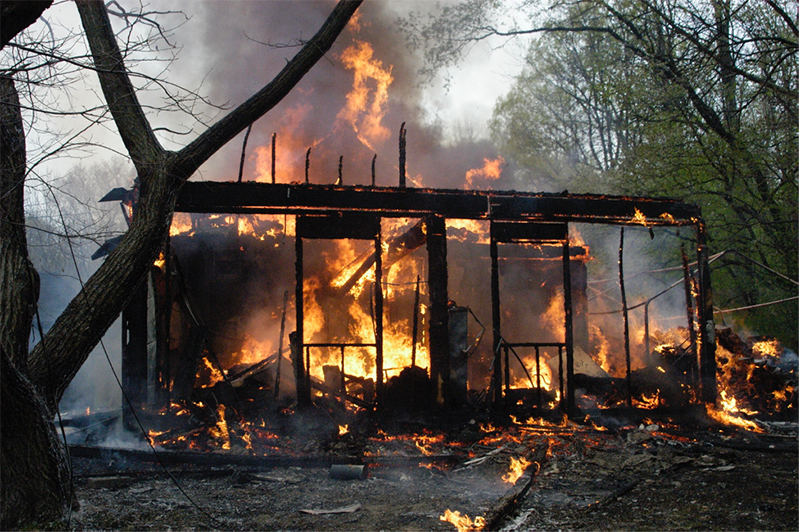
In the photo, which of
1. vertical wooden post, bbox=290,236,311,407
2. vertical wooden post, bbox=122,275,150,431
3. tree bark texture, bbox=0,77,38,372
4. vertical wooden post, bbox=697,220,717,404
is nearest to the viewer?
tree bark texture, bbox=0,77,38,372

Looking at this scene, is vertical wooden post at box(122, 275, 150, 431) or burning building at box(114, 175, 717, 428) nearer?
vertical wooden post at box(122, 275, 150, 431)

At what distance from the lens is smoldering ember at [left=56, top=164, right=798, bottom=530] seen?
638 centimetres

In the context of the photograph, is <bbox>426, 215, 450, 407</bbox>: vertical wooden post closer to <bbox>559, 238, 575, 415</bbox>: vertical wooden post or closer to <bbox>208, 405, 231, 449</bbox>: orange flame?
<bbox>559, 238, 575, 415</bbox>: vertical wooden post

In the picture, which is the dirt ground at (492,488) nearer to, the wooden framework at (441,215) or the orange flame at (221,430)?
the orange flame at (221,430)

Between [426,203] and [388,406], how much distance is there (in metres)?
3.93

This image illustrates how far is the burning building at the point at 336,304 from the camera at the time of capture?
31.2 feet

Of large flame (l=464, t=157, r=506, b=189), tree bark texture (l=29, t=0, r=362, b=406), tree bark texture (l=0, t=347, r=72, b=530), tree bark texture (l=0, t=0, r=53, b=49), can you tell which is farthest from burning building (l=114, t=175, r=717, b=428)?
large flame (l=464, t=157, r=506, b=189)

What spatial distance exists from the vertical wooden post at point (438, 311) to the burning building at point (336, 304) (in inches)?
0.8

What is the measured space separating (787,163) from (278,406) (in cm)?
1536

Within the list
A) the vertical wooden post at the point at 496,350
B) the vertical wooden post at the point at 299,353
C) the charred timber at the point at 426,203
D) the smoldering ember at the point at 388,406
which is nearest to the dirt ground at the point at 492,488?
the smoldering ember at the point at 388,406

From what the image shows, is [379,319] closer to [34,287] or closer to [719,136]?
[34,287]

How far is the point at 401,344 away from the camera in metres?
14.9

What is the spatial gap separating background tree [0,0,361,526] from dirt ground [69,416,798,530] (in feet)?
2.68

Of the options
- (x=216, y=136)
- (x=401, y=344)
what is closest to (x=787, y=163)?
(x=401, y=344)
